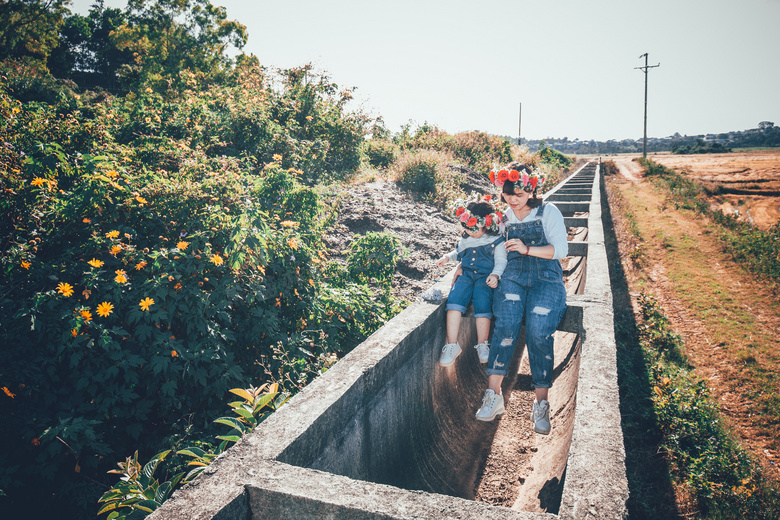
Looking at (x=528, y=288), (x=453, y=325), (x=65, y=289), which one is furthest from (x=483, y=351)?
(x=65, y=289)

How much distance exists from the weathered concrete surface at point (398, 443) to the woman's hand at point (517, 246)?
0.75m

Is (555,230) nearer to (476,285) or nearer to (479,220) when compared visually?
(479,220)

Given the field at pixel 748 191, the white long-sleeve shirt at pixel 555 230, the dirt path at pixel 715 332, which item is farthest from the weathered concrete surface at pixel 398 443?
the field at pixel 748 191

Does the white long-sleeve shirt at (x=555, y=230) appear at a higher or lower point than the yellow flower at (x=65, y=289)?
higher

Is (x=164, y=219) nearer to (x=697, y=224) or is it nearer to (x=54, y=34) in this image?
(x=697, y=224)

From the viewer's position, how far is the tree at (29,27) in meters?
19.7

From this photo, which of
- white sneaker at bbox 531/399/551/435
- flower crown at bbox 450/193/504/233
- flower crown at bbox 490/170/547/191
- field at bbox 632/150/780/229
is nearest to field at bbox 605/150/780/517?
white sneaker at bbox 531/399/551/435

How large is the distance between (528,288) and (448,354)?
82cm

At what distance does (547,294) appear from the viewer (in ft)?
10.1

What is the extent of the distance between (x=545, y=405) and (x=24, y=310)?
3.26 meters

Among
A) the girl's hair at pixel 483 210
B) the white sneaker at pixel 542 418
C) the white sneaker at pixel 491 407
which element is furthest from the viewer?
the girl's hair at pixel 483 210

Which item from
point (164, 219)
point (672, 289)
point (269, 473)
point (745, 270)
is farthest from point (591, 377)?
point (745, 270)

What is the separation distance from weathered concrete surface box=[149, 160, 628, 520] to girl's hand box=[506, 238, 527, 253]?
760 mm

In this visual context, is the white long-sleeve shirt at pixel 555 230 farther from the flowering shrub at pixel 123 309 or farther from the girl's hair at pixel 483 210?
the flowering shrub at pixel 123 309
